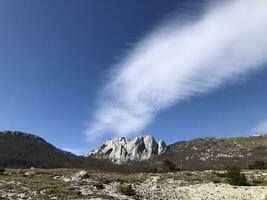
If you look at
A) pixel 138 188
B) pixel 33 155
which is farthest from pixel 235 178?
pixel 33 155

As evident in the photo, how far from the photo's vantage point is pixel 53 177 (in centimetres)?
5922

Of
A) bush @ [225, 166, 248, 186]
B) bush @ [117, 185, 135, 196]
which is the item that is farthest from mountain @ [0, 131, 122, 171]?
bush @ [117, 185, 135, 196]

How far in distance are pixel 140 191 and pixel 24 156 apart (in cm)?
11495

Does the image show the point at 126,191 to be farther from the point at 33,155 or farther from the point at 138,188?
the point at 33,155

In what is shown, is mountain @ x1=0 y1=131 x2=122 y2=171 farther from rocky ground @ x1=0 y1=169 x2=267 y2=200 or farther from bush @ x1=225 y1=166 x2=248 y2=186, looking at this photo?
bush @ x1=225 y1=166 x2=248 y2=186

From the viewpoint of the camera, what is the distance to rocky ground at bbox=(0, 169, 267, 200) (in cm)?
4281

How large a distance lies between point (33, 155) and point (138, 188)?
118577 mm

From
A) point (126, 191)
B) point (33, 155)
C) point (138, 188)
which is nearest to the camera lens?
point (126, 191)

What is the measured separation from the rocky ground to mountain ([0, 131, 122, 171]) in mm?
82629

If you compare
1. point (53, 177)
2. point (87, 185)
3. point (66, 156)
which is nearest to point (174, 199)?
point (87, 185)

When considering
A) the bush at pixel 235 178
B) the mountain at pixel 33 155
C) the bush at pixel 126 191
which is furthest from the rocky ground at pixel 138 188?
the mountain at pixel 33 155

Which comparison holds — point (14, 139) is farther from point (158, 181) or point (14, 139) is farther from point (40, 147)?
point (158, 181)

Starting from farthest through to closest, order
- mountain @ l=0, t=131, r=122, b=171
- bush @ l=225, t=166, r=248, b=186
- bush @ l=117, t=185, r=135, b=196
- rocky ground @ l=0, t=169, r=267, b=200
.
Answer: mountain @ l=0, t=131, r=122, b=171
bush @ l=225, t=166, r=248, b=186
bush @ l=117, t=185, r=135, b=196
rocky ground @ l=0, t=169, r=267, b=200

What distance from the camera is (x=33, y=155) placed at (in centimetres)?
16362
